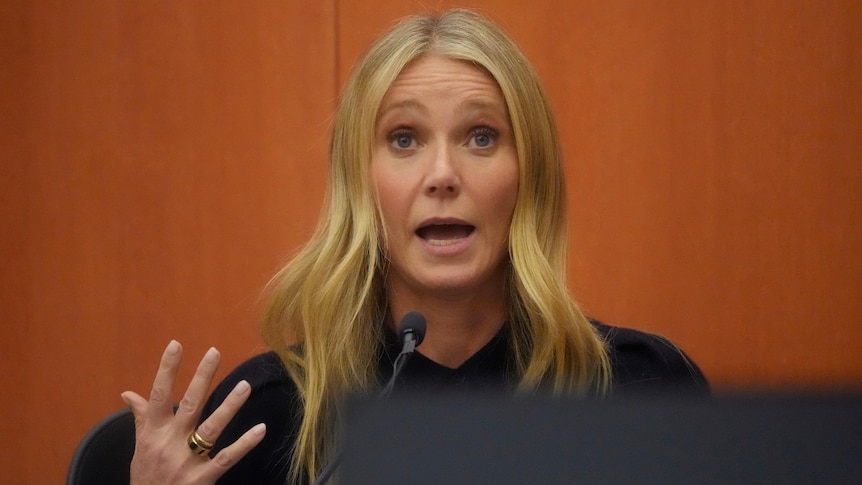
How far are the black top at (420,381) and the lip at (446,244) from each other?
0.16 meters

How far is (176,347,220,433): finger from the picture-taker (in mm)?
1214

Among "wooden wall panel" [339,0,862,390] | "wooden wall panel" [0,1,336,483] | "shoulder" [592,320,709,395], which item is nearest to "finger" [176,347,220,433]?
"shoulder" [592,320,709,395]

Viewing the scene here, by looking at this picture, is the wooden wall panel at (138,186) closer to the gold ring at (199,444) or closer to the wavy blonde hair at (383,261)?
the wavy blonde hair at (383,261)

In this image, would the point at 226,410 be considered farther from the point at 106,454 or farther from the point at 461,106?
the point at 461,106

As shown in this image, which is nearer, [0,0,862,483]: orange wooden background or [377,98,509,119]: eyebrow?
[377,98,509,119]: eyebrow

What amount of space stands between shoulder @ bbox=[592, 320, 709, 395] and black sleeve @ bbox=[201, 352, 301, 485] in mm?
459

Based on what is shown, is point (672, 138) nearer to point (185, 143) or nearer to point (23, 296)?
point (185, 143)

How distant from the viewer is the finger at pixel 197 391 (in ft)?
3.98

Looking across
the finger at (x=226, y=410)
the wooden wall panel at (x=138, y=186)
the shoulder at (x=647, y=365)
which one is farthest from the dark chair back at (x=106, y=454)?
the wooden wall panel at (x=138, y=186)

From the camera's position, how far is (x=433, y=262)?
147cm

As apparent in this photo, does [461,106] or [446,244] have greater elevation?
[461,106]

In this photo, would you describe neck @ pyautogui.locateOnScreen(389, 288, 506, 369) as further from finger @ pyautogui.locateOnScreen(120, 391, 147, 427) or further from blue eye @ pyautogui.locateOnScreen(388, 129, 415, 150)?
finger @ pyautogui.locateOnScreen(120, 391, 147, 427)

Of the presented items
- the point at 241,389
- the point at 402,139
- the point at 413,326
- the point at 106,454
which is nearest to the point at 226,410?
the point at 241,389

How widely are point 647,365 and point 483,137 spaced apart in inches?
16.3
